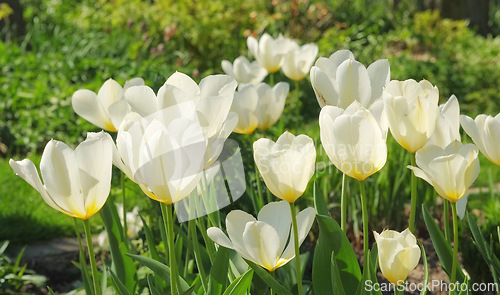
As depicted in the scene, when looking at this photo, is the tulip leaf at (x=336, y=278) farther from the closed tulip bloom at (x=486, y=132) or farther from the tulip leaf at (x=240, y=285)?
the closed tulip bloom at (x=486, y=132)

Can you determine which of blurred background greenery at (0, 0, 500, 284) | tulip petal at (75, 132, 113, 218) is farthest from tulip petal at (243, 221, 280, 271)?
blurred background greenery at (0, 0, 500, 284)

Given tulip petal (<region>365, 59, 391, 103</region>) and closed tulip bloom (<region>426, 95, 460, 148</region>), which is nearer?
closed tulip bloom (<region>426, 95, 460, 148</region>)

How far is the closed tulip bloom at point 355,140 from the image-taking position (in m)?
1.22

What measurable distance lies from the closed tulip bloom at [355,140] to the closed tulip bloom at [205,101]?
21cm

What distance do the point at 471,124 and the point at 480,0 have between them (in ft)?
35.9

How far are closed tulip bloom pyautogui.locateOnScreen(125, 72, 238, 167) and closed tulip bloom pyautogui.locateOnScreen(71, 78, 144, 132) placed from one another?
254 mm

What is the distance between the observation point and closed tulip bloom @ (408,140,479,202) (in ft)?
→ 3.98

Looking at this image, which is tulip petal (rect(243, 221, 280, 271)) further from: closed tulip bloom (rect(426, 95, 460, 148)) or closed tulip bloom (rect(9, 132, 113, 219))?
closed tulip bloom (rect(426, 95, 460, 148))

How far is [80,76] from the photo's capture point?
596 centimetres

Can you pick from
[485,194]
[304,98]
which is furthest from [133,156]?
[304,98]

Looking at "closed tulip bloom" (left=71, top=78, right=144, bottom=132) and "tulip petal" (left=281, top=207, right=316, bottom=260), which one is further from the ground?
"closed tulip bloom" (left=71, top=78, right=144, bottom=132)

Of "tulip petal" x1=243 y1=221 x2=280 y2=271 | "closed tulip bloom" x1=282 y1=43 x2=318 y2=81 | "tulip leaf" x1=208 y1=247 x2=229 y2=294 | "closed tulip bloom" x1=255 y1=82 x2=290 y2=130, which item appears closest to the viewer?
"tulip petal" x1=243 y1=221 x2=280 y2=271

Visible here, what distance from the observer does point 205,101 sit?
1.26m

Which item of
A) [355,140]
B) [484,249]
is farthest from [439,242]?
[355,140]
